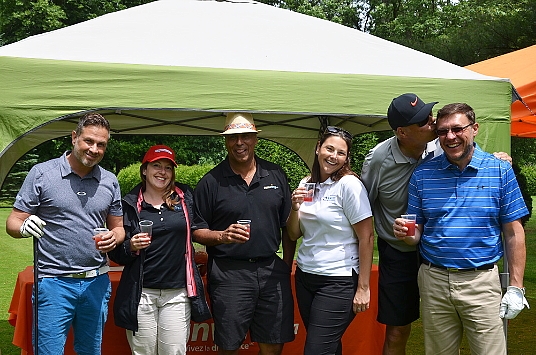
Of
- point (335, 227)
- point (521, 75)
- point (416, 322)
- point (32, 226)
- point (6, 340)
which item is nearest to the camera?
point (32, 226)

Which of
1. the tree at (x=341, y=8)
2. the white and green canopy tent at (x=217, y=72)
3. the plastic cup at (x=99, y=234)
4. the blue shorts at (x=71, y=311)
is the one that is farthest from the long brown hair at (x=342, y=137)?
the tree at (x=341, y=8)

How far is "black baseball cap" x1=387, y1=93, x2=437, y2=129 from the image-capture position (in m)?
3.20

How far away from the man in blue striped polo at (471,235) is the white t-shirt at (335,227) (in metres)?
0.28

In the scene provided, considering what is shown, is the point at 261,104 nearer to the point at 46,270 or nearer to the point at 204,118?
the point at 46,270

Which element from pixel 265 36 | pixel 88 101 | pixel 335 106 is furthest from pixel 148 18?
pixel 335 106

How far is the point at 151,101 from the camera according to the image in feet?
10.7

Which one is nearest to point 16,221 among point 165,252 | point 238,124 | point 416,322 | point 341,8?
point 165,252

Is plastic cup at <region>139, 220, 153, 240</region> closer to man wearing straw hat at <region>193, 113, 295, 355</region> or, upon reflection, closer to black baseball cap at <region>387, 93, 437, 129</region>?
man wearing straw hat at <region>193, 113, 295, 355</region>

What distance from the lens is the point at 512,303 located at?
9.73 ft

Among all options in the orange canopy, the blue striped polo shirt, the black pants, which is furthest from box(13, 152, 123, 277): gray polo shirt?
the orange canopy

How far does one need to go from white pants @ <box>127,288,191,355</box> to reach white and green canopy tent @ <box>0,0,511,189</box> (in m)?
1.17

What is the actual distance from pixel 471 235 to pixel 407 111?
0.83 m

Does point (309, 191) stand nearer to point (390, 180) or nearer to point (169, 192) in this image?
point (390, 180)

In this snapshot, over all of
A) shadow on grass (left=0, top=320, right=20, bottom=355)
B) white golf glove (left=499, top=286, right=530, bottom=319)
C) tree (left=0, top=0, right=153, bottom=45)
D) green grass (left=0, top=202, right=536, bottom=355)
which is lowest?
shadow on grass (left=0, top=320, right=20, bottom=355)
